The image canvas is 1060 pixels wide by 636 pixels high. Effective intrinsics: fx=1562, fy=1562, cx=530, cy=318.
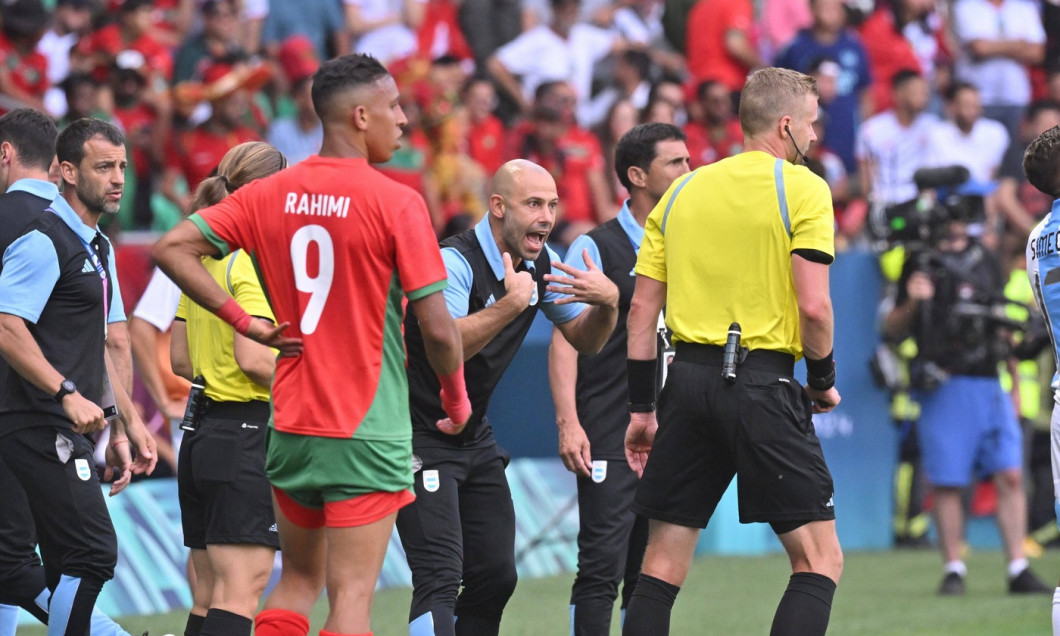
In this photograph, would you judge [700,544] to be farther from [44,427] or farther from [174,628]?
[44,427]

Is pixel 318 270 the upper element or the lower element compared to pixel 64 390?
upper

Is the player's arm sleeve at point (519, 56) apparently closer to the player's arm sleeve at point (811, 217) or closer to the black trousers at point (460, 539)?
the black trousers at point (460, 539)

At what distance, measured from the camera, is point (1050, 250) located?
6.50m

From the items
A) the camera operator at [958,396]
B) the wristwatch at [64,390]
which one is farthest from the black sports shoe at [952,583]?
the wristwatch at [64,390]

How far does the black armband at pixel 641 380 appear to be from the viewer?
640 cm

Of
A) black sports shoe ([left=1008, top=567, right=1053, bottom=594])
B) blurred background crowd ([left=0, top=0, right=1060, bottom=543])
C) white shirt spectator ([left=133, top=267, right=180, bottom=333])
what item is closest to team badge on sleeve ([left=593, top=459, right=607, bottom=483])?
white shirt spectator ([left=133, top=267, right=180, bottom=333])

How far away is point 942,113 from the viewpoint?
1742 cm

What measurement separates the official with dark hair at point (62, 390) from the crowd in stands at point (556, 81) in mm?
5874

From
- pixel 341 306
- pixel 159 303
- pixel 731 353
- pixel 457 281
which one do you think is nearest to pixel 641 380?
pixel 731 353

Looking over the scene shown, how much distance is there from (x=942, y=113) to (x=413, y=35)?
19.8 feet

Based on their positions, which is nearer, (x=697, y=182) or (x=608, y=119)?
(x=697, y=182)

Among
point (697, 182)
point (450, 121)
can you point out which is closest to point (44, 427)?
point (697, 182)

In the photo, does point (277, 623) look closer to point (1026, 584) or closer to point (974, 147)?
point (1026, 584)

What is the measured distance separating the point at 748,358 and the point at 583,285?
757mm
